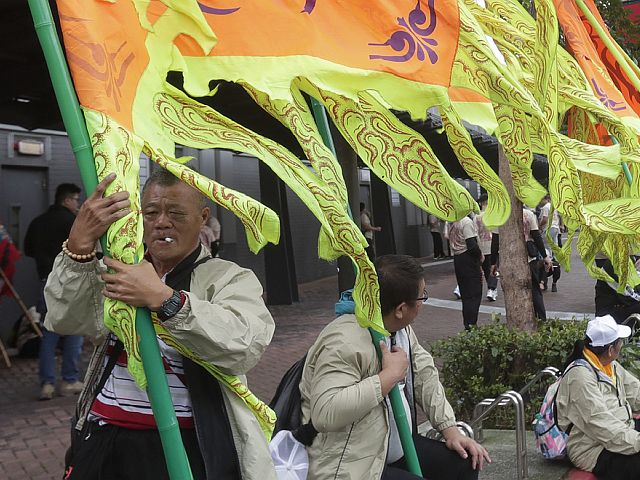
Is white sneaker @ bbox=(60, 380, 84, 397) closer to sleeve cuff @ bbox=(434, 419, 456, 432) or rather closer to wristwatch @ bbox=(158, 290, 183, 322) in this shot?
sleeve cuff @ bbox=(434, 419, 456, 432)

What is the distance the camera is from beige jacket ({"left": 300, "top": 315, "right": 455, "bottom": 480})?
258cm

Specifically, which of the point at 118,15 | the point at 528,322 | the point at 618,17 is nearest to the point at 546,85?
the point at 118,15

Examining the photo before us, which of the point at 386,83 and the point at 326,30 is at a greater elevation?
the point at 326,30

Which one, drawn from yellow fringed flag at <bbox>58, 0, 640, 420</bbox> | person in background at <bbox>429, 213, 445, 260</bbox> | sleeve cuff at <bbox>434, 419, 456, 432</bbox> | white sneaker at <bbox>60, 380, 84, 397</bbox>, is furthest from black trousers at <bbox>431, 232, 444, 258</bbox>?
sleeve cuff at <bbox>434, 419, 456, 432</bbox>

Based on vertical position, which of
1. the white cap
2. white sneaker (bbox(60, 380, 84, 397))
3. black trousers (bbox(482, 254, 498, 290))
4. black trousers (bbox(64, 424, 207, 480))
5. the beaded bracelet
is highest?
the beaded bracelet

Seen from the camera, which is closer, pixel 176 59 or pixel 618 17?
pixel 176 59

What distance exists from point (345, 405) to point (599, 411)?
224 cm

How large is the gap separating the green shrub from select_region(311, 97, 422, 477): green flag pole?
117 inches

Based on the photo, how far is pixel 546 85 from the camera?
2998 mm

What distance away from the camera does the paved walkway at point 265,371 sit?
16.7ft

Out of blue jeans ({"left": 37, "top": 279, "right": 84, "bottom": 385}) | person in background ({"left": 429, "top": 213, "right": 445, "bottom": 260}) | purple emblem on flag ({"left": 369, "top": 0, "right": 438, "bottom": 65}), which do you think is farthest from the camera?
person in background ({"left": 429, "top": 213, "right": 445, "bottom": 260})

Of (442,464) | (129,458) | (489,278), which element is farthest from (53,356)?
(489,278)

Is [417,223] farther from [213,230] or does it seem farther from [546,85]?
[546,85]

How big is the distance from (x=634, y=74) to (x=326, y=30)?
108 inches
